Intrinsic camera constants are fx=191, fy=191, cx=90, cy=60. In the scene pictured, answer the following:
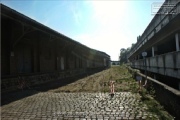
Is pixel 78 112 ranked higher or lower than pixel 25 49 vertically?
lower

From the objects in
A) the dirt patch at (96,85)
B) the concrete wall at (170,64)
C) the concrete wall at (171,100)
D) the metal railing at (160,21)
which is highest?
the metal railing at (160,21)

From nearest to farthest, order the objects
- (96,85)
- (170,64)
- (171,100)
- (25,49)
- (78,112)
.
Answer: (171,100)
(78,112)
(170,64)
(96,85)
(25,49)

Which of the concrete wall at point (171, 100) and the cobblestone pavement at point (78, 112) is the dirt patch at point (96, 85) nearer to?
the cobblestone pavement at point (78, 112)

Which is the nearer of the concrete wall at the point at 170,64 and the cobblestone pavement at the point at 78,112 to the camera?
the cobblestone pavement at the point at 78,112

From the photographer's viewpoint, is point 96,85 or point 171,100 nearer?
point 171,100

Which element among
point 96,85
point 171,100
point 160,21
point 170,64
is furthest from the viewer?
point 160,21

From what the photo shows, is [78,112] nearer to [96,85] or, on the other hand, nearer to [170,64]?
[170,64]

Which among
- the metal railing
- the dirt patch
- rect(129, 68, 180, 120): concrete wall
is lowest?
the dirt patch

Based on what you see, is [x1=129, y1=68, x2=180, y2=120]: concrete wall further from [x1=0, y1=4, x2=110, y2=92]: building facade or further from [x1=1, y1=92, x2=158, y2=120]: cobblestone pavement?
[x1=0, y1=4, x2=110, y2=92]: building facade

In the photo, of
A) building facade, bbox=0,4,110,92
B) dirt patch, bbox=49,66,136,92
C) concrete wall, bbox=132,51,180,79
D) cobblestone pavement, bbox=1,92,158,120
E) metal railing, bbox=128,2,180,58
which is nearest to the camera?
cobblestone pavement, bbox=1,92,158,120

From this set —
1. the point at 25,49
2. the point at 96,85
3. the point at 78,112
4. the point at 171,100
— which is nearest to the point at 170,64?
the point at 96,85

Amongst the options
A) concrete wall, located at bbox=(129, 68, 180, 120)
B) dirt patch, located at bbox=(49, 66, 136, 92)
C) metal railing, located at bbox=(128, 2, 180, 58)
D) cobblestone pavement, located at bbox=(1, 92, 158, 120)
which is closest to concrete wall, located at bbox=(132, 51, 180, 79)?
dirt patch, located at bbox=(49, 66, 136, 92)

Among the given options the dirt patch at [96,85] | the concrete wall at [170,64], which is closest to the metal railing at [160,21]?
the concrete wall at [170,64]

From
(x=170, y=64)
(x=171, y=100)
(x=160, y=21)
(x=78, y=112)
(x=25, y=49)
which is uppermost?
(x=160, y=21)
